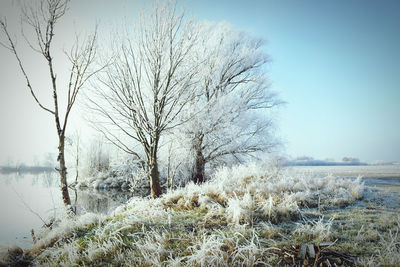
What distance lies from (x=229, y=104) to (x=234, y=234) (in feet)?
23.8

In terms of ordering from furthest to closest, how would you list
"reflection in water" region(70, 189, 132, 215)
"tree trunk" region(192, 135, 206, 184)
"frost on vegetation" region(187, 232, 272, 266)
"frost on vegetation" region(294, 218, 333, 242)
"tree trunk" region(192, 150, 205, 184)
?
"tree trunk" region(192, 150, 205, 184) → "tree trunk" region(192, 135, 206, 184) → "reflection in water" region(70, 189, 132, 215) → "frost on vegetation" region(294, 218, 333, 242) → "frost on vegetation" region(187, 232, 272, 266)

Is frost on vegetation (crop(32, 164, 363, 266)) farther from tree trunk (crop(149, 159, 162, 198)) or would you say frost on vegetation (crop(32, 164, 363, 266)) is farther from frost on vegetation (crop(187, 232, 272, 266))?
tree trunk (crop(149, 159, 162, 198))

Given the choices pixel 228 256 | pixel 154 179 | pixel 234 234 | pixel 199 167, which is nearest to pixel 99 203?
pixel 199 167

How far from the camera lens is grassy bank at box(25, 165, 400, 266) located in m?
2.12

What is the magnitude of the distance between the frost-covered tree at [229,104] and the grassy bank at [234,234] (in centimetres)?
475

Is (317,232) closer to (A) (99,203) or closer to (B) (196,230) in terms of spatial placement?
(B) (196,230)

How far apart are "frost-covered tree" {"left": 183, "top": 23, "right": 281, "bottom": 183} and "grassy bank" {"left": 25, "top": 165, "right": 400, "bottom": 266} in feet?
15.6

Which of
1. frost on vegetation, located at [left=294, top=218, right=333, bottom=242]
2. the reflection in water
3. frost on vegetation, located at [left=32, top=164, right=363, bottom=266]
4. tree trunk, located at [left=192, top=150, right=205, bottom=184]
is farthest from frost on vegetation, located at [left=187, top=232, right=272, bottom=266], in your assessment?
tree trunk, located at [left=192, top=150, right=205, bottom=184]

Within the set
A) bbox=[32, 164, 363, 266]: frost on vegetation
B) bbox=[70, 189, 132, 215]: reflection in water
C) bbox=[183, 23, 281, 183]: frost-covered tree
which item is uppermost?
bbox=[183, 23, 281, 183]: frost-covered tree

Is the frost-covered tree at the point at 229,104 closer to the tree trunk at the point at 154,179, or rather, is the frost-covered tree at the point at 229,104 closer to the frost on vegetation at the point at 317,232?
the tree trunk at the point at 154,179

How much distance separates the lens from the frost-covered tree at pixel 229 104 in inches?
364

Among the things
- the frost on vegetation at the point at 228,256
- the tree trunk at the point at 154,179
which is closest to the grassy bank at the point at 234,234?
the frost on vegetation at the point at 228,256

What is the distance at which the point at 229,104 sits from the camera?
30.7 feet

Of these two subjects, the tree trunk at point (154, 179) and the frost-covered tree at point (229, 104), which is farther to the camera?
the frost-covered tree at point (229, 104)
